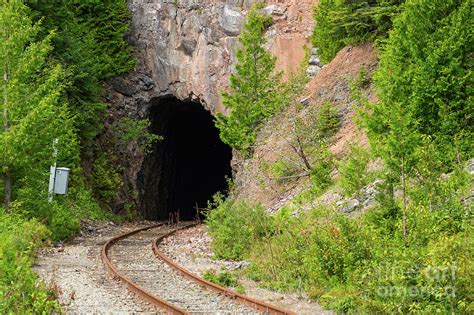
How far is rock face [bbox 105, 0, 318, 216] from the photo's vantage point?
111 feet

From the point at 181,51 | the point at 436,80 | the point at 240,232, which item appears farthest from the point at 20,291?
the point at 181,51

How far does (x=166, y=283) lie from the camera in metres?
12.2

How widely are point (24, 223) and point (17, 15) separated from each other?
6.82 metres

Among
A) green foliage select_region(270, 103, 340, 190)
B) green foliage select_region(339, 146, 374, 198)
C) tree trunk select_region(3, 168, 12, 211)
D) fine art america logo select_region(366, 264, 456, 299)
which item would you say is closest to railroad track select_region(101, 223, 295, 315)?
fine art america logo select_region(366, 264, 456, 299)

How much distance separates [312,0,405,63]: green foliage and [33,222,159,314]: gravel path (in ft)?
38.0

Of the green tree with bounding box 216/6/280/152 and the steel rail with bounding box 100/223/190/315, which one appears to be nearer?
the steel rail with bounding box 100/223/190/315

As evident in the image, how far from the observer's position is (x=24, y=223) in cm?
1758

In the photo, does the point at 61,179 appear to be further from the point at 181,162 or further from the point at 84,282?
the point at 181,162

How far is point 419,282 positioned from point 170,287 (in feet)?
18.3

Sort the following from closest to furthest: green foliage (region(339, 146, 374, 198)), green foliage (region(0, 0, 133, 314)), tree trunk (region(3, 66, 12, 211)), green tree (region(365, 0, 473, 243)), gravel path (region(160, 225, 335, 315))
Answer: green foliage (region(0, 0, 133, 314)) → gravel path (region(160, 225, 335, 315)) → green foliage (region(339, 146, 374, 198)) → green tree (region(365, 0, 473, 243)) → tree trunk (region(3, 66, 12, 211))

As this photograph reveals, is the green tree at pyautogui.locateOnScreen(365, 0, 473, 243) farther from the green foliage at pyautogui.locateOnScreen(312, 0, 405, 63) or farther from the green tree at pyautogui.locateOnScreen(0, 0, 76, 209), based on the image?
the green tree at pyautogui.locateOnScreen(0, 0, 76, 209)

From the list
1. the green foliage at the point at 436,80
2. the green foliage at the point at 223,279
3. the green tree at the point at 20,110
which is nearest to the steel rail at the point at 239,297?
the green foliage at the point at 223,279

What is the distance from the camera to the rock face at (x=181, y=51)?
33.8 metres

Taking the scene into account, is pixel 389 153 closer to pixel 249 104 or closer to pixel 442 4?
pixel 442 4
